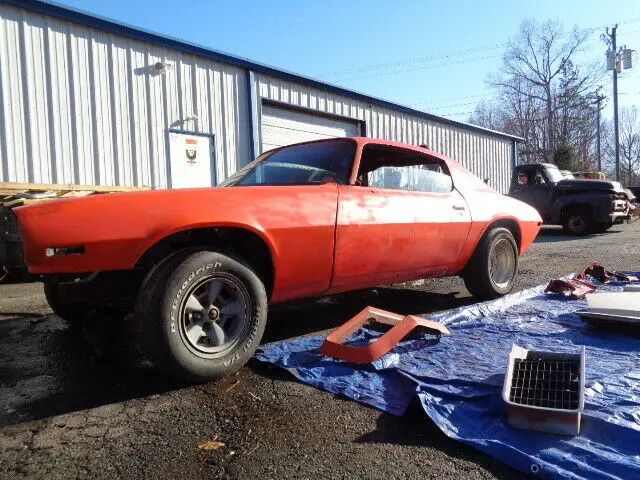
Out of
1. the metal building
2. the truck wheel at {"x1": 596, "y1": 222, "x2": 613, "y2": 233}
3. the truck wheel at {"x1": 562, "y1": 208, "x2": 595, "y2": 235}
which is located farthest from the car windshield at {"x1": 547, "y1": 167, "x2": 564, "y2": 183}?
the metal building

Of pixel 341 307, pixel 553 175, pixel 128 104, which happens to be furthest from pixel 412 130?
pixel 341 307

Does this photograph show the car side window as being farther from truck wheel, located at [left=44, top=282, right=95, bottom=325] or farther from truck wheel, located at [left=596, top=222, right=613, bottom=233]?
truck wheel, located at [left=596, top=222, right=613, bottom=233]

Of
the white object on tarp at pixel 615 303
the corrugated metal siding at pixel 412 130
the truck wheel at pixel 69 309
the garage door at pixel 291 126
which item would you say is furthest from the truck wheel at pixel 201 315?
the corrugated metal siding at pixel 412 130

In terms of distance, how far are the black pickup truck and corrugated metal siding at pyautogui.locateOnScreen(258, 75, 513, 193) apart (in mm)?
3625

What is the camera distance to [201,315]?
8.36ft

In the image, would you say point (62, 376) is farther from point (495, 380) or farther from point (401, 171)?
point (401, 171)

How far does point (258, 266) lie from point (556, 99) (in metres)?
43.6

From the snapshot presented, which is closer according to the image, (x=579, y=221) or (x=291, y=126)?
(x=291, y=126)

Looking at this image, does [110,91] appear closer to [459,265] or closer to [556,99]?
[459,265]

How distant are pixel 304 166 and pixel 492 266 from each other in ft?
7.09

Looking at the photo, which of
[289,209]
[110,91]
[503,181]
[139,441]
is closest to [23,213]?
[139,441]

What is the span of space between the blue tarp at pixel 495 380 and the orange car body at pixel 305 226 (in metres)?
0.47

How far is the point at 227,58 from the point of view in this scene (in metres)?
9.53

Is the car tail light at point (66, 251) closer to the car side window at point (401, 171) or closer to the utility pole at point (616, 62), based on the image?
the car side window at point (401, 171)
